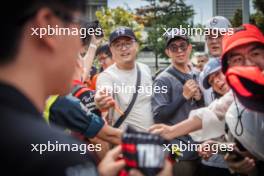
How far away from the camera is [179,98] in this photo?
246 cm

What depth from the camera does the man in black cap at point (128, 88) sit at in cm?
244

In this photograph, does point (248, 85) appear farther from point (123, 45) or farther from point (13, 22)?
point (123, 45)

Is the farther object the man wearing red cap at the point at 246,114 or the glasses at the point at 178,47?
the glasses at the point at 178,47

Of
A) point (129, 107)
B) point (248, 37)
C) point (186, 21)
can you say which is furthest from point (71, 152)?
point (186, 21)

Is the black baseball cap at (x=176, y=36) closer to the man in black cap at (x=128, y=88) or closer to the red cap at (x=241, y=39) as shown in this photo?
the man in black cap at (x=128, y=88)

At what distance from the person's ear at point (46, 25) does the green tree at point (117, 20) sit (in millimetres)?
3236

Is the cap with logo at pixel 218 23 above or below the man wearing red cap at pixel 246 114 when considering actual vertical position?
above

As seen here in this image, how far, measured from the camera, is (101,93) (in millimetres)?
2154

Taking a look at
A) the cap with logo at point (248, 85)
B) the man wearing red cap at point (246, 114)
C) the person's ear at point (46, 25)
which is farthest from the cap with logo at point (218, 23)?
the person's ear at point (46, 25)

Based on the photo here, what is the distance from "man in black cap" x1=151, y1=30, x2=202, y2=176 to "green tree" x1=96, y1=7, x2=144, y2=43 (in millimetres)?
1498

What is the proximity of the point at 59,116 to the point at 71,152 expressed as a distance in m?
1.13

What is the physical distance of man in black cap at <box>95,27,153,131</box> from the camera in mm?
2438

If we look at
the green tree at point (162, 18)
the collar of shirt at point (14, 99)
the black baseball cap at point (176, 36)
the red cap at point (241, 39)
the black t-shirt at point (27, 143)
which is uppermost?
the green tree at point (162, 18)

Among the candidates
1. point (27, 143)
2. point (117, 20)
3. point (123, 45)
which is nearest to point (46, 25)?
point (27, 143)
